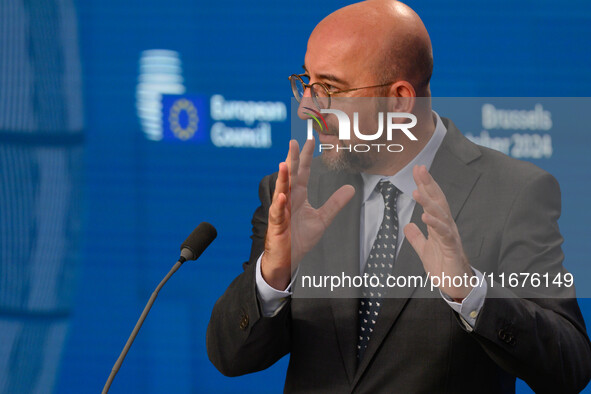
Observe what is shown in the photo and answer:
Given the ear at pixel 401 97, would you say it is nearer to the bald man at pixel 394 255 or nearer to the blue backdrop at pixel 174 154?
the bald man at pixel 394 255

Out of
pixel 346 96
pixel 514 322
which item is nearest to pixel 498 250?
pixel 514 322

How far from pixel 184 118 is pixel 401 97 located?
108 centimetres

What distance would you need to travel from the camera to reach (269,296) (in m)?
1.53

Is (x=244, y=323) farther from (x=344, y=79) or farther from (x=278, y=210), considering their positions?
(x=344, y=79)

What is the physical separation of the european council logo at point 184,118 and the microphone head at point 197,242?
902mm

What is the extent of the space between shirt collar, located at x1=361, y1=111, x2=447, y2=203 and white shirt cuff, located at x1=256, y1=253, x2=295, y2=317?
0.99 feet

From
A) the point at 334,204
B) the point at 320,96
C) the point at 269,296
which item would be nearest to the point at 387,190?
the point at 334,204

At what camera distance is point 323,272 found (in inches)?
62.9

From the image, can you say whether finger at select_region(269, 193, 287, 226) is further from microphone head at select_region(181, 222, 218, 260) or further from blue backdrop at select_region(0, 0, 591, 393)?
blue backdrop at select_region(0, 0, 591, 393)

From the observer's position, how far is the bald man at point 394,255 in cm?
143

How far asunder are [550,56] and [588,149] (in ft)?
1.51

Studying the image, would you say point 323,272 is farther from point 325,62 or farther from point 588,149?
point 588,149

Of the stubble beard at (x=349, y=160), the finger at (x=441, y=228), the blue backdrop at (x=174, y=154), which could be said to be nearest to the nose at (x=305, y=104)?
the stubble beard at (x=349, y=160)

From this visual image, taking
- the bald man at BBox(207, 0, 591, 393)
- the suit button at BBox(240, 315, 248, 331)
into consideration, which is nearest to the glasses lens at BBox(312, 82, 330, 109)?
the bald man at BBox(207, 0, 591, 393)
